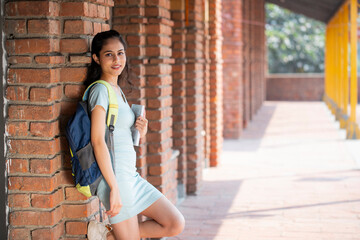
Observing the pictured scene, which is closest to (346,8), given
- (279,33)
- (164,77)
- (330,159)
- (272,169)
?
(330,159)

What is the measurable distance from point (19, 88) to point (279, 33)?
37270 millimetres

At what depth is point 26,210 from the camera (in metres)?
2.97

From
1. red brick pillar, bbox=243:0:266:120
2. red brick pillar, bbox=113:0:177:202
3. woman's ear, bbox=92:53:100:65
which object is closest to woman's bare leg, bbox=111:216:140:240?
woman's ear, bbox=92:53:100:65

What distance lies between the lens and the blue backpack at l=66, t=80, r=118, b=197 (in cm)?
276

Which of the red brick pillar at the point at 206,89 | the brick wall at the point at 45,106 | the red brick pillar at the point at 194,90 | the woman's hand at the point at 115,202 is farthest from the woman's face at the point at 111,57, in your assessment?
the red brick pillar at the point at 206,89

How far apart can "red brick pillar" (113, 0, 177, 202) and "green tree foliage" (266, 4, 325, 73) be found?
35242mm

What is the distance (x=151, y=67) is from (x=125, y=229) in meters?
2.05

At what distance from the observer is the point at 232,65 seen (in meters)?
11.2

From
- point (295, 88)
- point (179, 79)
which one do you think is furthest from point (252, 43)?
point (295, 88)

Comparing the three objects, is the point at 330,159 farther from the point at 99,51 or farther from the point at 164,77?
the point at 99,51

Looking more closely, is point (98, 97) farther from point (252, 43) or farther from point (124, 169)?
point (252, 43)

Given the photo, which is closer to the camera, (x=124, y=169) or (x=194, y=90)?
(x=124, y=169)

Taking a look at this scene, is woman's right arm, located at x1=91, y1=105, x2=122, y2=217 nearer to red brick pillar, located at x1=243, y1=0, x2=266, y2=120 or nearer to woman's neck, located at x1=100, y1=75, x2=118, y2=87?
woman's neck, located at x1=100, y1=75, x2=118, y2=87

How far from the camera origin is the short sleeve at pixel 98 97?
2766 mm
